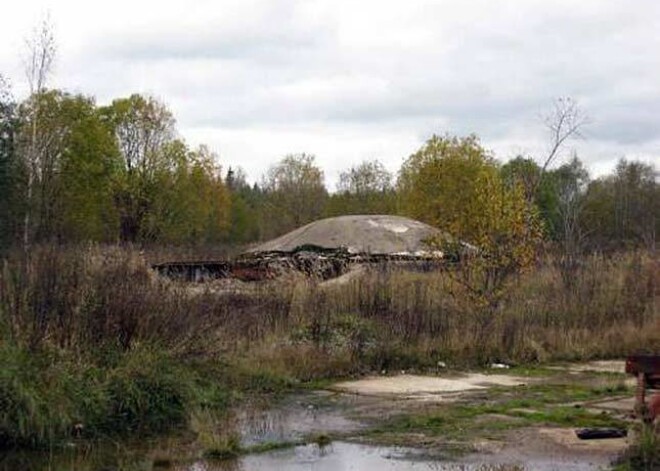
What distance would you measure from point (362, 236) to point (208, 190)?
3120cm

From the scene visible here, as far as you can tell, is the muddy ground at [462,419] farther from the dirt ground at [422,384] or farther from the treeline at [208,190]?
the treeline at [208,190]

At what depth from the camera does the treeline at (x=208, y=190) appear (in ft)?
95.5

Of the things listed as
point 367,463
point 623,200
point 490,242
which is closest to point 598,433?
point 367,463

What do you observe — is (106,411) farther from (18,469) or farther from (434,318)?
(434,318)

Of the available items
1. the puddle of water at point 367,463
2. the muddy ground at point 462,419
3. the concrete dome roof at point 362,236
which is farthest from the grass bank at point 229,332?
the concrete dome roof at point 362,236

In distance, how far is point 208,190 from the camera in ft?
200

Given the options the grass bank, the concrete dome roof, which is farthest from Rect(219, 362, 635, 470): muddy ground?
the concrete dome roof

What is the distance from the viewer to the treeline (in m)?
29.1

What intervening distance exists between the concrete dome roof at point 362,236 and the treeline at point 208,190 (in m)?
3.32

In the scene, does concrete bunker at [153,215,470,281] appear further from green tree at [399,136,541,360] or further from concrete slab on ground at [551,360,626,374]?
concrete slab on ground at [551,360,626,374]

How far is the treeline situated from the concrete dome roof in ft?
10.9

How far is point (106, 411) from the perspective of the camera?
9.98 m

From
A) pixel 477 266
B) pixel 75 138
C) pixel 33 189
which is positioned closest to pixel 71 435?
pixel 477 266

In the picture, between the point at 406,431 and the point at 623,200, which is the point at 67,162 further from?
the point at 623,200
